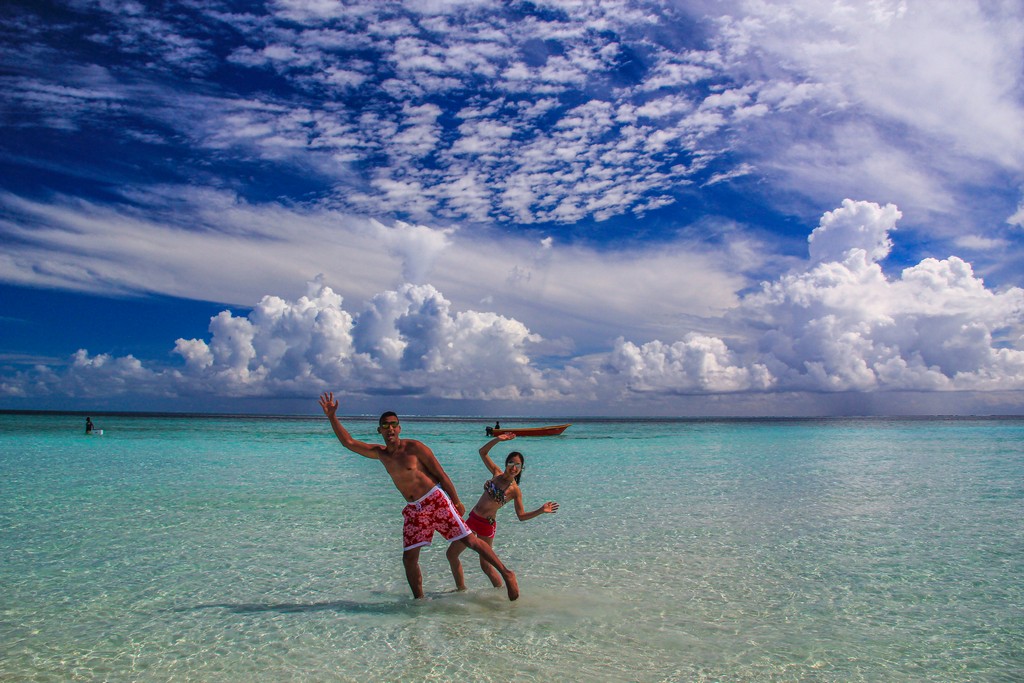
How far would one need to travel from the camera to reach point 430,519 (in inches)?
291

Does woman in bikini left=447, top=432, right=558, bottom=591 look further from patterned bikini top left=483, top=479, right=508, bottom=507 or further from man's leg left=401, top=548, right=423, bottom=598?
man's leg left=401, top=548, right=423, bottom=598

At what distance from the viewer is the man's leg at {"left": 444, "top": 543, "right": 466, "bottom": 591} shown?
26.2ft

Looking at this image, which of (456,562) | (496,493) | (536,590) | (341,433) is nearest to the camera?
(341,433)

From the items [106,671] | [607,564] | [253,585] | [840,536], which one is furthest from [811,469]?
[106,671]

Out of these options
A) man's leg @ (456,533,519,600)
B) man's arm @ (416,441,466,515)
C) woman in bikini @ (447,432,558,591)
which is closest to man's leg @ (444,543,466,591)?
woman in bikini @ (447,432,558,591)

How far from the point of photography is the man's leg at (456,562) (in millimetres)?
7984

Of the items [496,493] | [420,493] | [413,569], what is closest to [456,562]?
[413,569]

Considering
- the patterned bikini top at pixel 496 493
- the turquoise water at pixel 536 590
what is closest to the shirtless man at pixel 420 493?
the patterned bikini top at pixel 496 493

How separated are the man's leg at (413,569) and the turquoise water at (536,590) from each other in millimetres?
248

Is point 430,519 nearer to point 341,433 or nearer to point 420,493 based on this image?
point 420,493

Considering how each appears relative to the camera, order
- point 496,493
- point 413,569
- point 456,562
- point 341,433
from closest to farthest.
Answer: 1. point 341,433
2. point 413,569
3. point 496,493
4. point 456,562

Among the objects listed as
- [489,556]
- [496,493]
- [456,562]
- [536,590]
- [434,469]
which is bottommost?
[536,590]

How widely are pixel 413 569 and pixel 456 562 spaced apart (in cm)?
64

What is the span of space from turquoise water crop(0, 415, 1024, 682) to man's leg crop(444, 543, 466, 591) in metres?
0.33
